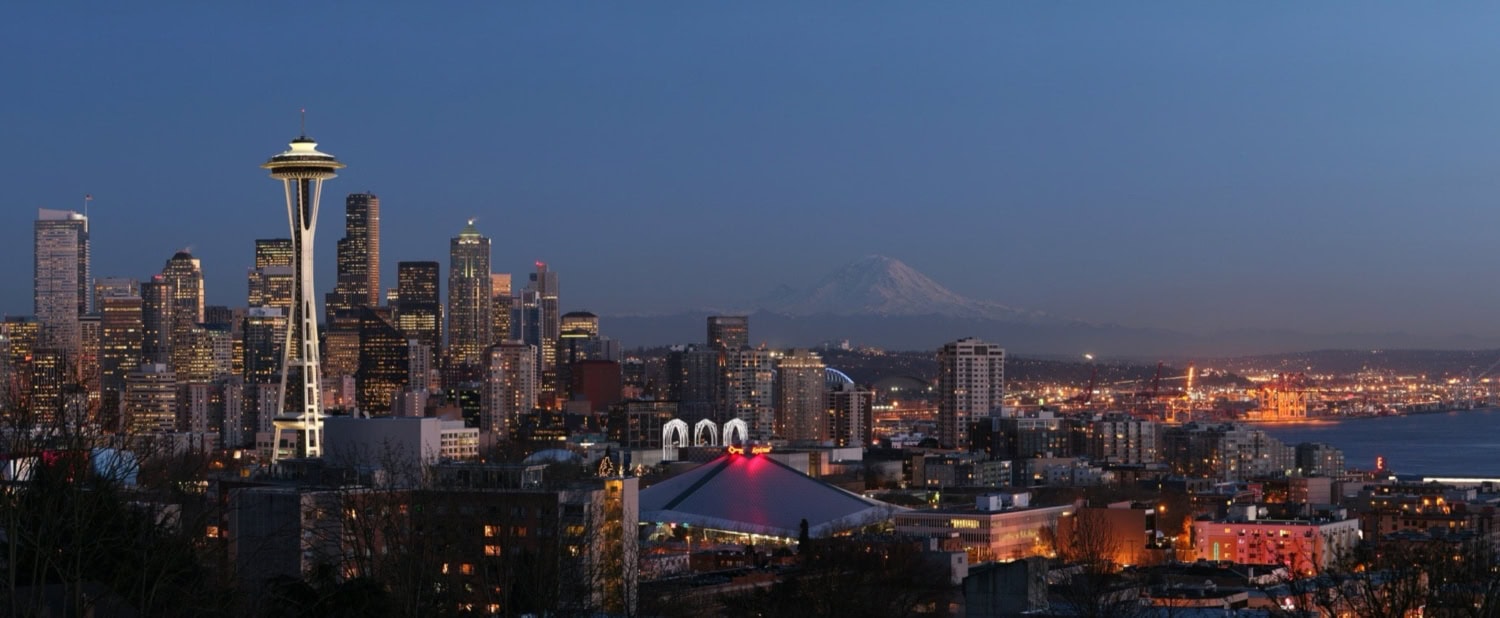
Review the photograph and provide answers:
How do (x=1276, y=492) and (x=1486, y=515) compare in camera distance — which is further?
(x=1276, y=492)

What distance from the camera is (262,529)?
81.6ft

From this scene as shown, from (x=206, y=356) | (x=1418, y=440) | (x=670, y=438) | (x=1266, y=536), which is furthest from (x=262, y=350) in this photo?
(x=1266, y=536)

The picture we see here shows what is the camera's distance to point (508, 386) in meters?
93.7

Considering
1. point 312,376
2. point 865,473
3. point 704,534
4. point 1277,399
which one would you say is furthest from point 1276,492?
point 1277,399

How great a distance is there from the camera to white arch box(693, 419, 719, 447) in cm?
6902

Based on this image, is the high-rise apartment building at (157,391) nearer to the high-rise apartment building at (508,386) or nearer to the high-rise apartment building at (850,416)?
the high-rise apartment building at (508,386)

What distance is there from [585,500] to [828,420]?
63096 millimetres

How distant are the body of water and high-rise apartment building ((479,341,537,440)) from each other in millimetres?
30358

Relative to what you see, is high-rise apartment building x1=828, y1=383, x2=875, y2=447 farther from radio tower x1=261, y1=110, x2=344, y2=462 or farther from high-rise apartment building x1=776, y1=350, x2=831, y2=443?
radio tower x1=261, y1=110, x2=344, y2=462

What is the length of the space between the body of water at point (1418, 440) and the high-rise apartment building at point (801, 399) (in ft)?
58.7

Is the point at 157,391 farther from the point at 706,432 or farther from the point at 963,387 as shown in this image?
the point at 963,387

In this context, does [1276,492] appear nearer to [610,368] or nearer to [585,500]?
[585,500]

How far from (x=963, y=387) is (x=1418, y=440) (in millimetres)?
37124

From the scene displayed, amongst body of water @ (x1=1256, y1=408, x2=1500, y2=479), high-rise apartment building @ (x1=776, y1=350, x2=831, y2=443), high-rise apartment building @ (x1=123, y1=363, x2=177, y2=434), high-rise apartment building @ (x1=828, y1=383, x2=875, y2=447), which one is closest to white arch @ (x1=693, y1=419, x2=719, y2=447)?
high-rise apartment building @ (x1=776, y1=350, x2=831, y2=443)
